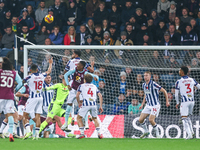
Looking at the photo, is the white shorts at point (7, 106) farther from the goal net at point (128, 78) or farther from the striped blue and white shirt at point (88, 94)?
the goal net at point (128, 78)

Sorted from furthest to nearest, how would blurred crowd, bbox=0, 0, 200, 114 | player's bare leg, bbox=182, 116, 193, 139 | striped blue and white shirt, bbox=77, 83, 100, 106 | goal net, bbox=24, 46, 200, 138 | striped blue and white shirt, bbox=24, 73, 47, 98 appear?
blurred crowd, bbox=0, 0, 200, 114
goal net, bbox=24, 46, 200, 138
player's bare leg, bbox=182, 116, 193, 139
striped blue and white shirt, bbox=77, 83, 100, 106
striped blue and white shirt, bbox=24, 73, 47, 98

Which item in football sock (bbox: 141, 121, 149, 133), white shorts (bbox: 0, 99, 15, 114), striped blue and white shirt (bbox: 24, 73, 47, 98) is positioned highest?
striped blue and white shirt (bbox: 24, 73, 47, 98)

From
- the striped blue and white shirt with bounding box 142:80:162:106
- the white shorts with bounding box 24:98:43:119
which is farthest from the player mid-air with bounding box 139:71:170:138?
the white shorts with bounding box 24:98:43:119

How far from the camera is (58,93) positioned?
1198 cm

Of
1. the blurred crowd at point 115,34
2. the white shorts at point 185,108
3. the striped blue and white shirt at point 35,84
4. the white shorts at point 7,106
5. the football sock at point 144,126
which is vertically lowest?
the football sock at point 144,126

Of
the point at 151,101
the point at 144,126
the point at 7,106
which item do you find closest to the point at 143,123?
the point at 144,126

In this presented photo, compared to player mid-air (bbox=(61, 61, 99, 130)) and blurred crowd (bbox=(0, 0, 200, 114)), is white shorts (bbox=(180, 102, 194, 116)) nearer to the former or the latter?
blurred crowd (bbox=(0, 0, 200, 114))

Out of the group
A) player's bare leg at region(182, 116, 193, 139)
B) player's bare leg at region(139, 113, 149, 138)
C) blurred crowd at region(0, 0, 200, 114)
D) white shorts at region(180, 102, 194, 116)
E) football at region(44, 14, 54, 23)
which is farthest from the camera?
football at region(44, 14, 54, 23)

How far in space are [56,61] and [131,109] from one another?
3.05 m

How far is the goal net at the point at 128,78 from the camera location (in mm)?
12586

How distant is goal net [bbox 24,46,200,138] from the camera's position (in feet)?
41.3

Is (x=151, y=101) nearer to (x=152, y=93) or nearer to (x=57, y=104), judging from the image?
(x=152, y=93)

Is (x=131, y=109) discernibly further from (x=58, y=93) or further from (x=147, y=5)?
(x=147, y=5)

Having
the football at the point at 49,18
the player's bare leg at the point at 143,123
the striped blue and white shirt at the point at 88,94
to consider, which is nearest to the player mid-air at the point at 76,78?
the striped blue and white shirt at the point at 88,94
